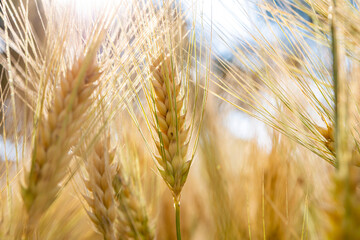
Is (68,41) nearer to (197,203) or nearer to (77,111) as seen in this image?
(77,111)

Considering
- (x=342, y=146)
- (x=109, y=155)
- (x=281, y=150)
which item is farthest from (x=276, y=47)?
(x=342, y=146)

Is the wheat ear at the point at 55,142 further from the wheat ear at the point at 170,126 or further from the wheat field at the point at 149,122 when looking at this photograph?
the wheat ear at the point at 170,126

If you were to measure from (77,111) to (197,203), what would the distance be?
43cm

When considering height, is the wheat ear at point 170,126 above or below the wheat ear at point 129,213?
above

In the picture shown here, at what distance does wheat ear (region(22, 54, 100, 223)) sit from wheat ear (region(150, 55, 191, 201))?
0.14 m

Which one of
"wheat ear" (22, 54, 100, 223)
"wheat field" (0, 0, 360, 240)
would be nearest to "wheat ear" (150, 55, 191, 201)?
"wheat field" (0, 0, 360, 240)

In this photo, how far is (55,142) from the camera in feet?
1.64

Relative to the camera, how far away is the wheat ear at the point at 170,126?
2.04 feet

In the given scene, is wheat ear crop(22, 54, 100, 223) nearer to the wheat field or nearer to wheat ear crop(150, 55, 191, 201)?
the wheat field

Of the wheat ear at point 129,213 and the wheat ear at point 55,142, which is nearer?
the wheat ear at point 55,142

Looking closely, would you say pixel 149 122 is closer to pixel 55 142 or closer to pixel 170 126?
pixel 170 126

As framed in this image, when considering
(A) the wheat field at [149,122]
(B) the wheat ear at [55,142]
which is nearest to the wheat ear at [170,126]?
(A) the wheat field at [149,122]

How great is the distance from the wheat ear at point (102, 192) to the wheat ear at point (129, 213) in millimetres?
26

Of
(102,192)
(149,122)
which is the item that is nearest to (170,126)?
(149,122)
